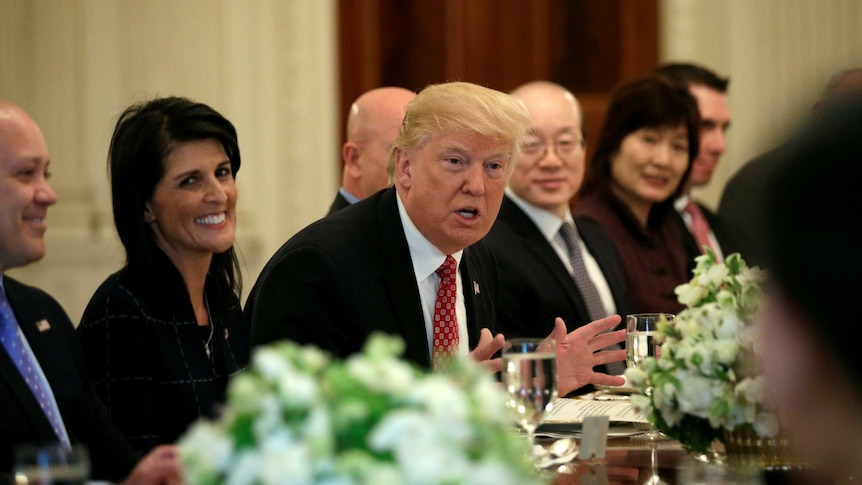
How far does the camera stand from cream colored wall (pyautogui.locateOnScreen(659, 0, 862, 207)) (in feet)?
21.4

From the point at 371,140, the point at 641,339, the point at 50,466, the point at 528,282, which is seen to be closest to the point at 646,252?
the point at 528,282

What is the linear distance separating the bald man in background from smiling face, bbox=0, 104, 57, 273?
1.95m

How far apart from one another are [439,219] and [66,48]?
3.83m

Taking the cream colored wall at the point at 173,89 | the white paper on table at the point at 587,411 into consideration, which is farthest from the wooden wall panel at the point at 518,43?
the white paper on table at the point at 587,411

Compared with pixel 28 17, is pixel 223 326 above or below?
below

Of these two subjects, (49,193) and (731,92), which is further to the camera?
(731,92)

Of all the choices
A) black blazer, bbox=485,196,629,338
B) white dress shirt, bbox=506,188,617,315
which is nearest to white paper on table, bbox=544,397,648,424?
black blazer, bbox=485,196,629,338

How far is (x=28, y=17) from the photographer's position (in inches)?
241

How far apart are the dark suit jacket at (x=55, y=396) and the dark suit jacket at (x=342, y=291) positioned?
0.51 meters

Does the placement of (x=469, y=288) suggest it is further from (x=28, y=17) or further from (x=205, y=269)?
(x=28, y=17)

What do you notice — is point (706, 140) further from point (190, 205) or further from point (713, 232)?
point (190, 205)

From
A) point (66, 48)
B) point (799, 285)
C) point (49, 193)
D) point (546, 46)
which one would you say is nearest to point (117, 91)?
point (66, 48)

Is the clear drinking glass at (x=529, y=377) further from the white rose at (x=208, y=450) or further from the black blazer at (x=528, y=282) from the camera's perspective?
the black blazer at (x=528, y=282)

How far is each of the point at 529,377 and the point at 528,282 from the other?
1947 millimetres
